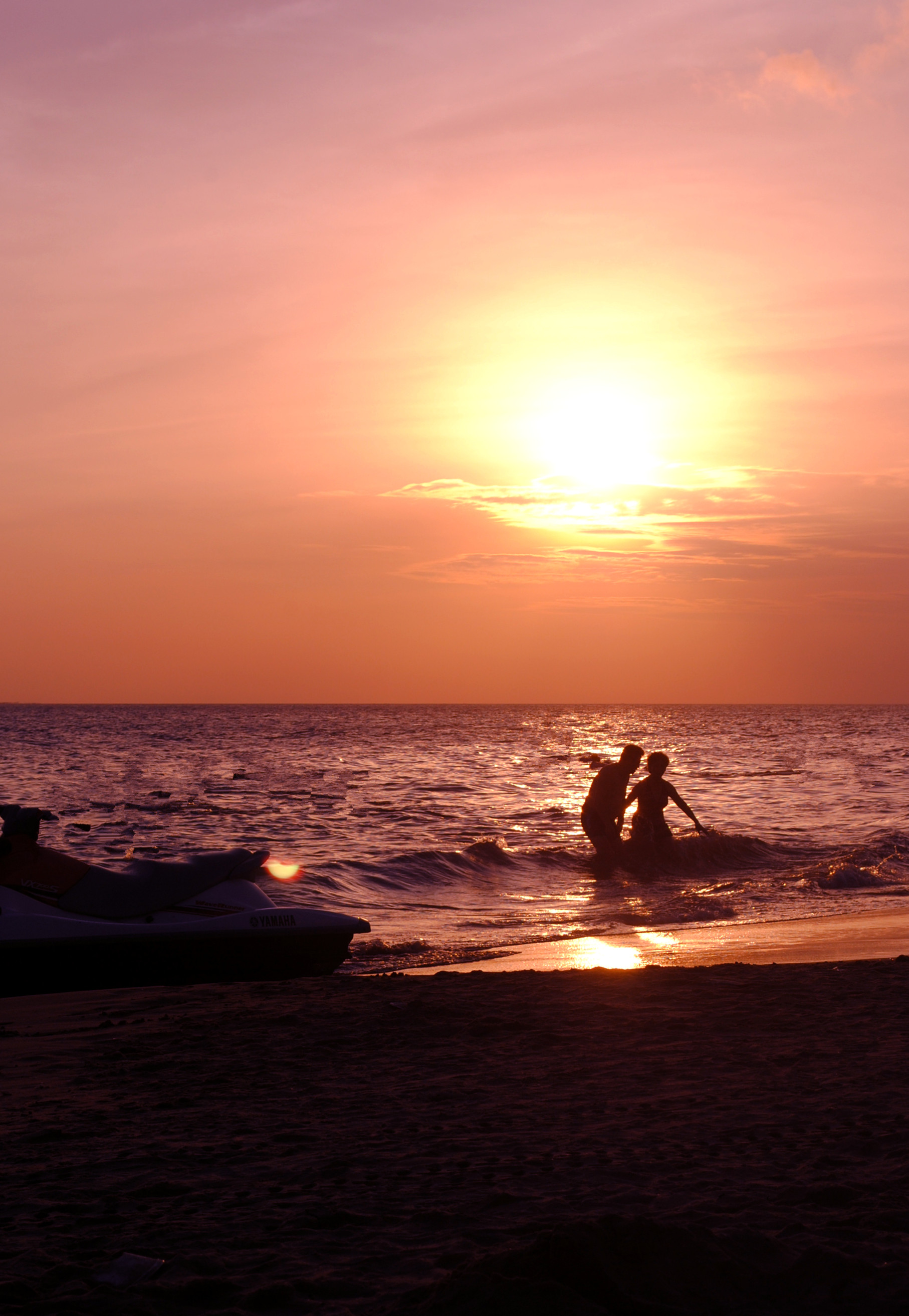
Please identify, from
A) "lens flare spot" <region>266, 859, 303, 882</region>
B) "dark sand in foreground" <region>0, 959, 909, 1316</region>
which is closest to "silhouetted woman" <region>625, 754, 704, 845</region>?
"lens flare spot" <region>266, 859, 303, 882</region>

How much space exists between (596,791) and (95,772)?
30.1 m

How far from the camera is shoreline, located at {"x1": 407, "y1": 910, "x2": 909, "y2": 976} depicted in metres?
9.19

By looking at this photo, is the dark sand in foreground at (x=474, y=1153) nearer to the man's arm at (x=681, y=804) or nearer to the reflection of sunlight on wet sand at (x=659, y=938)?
the reflection of sunlight on wet sand at (x=659, y=938)

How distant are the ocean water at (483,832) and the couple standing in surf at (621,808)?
1.49 ft

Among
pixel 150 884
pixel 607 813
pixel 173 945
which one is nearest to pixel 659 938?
pixel 173 945

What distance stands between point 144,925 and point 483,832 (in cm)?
1292

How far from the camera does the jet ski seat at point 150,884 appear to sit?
839 cm

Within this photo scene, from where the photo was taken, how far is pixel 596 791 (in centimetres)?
1753

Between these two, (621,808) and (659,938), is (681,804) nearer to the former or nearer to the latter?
(621,808)

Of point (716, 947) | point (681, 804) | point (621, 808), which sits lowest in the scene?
point (716, 947)

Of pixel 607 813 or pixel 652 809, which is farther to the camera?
pixel 607 813

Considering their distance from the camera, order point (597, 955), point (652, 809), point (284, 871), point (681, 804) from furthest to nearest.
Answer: point (652, 809), point (681, 804), point (284, 871), point (597, 955)

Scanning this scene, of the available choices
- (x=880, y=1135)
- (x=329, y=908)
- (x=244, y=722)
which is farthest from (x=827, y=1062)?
(x=244, y=722)

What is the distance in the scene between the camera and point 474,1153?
4.14 meters
